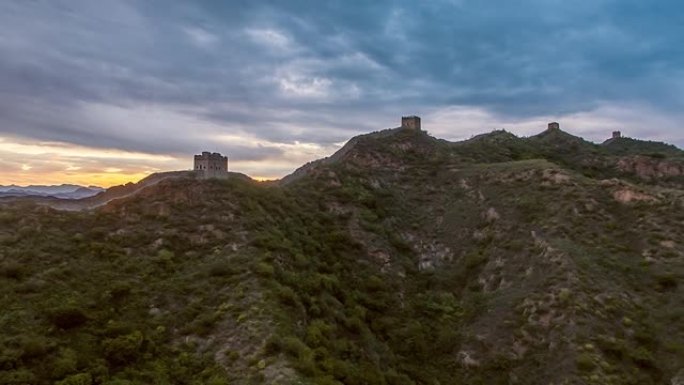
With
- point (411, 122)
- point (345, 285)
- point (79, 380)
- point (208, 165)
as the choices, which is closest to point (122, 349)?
point (79, 380)

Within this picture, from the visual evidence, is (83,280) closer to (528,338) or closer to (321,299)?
(321,299)

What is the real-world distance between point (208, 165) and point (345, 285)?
72.0 feet

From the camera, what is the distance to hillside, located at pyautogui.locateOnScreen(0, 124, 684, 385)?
1232 inches

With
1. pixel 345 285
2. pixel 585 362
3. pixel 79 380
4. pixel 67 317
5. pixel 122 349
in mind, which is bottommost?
pixel 585 362

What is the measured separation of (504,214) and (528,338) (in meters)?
20.8

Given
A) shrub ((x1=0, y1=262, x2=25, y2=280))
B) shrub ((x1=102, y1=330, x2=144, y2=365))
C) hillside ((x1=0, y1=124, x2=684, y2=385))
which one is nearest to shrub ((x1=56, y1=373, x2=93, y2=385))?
hillside ((x1=0, y1=124, x2=684, y2=385))

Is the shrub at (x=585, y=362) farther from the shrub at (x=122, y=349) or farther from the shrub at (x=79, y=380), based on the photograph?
the shrub at (x=79, y=380)

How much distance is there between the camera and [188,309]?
35.5 metres

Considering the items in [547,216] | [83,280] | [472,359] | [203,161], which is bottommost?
[472,359]

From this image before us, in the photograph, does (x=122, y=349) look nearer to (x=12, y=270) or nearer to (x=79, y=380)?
(x=79, y=380)

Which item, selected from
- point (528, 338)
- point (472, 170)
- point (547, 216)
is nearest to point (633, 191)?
point (547, 216)

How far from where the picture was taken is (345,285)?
46.8m

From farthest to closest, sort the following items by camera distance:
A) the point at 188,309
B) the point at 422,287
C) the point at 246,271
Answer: the point at 422,287, the point at 246,271, the point at 188,309

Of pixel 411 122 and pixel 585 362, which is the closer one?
pixel 585 362
